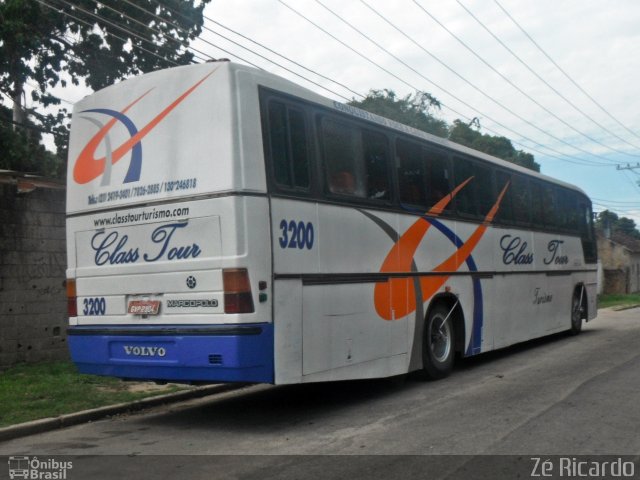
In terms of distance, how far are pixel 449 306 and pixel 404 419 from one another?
3.38 m

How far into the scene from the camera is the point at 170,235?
719cm

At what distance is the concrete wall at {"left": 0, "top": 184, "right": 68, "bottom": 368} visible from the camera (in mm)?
10555

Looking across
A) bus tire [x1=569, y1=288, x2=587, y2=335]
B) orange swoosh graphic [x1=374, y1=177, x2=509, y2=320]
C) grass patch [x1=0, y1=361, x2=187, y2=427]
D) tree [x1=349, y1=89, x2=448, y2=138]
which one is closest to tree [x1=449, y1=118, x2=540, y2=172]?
tree [x1=349, y1=89, x2=448, y2=138]

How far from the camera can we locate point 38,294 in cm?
1096

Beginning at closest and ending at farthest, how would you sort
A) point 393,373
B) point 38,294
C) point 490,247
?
point 393,373 → point 38,294 → point 490,247

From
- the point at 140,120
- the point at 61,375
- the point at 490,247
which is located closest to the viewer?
the point at 140,120

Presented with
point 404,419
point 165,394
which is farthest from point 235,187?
point 165,394

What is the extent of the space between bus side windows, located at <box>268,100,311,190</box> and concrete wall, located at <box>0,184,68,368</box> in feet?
17.8

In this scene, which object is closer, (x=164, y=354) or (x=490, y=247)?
(x=164, y=354)

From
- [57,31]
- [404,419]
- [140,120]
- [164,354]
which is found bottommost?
[404,419]

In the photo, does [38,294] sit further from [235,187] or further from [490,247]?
[490,247]

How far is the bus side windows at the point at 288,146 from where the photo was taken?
722cm

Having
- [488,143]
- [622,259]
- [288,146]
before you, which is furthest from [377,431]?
[622,259]

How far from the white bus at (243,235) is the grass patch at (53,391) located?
0.83m
